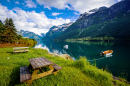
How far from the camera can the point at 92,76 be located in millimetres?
5676

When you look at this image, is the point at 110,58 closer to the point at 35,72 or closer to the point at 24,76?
the point at 35,72

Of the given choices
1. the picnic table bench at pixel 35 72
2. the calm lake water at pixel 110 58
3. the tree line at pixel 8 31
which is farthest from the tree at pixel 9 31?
the picnic table bench at pixel 35 72

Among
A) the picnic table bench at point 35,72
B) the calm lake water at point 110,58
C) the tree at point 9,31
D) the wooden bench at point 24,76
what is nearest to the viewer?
the wooden bench at point 24,76

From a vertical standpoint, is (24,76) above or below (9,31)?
below

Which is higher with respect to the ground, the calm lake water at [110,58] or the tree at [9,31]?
the tree at [9,31]

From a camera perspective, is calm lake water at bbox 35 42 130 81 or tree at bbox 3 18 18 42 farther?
tree at bbox 3 18 18 42

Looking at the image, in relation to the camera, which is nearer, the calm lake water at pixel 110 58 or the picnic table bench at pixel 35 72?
the picnic table bench at pixel 35 72

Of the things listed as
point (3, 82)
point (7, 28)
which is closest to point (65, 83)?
point (3, 82)

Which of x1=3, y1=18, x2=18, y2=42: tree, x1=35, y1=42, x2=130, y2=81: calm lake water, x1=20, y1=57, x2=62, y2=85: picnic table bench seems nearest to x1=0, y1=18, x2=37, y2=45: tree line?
x1=3, y1=18, x2=18, y2=42: tree

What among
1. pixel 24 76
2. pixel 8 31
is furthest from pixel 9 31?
pixel 24 76

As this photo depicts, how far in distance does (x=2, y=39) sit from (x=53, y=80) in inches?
1741

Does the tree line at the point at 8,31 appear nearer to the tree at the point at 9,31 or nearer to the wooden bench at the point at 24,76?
the tree at the point at 9,31

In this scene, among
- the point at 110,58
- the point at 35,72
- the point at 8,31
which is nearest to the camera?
the point at 35,72

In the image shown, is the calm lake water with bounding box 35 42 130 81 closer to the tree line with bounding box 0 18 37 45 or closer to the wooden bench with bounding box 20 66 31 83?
the wooden bench with bounding box 20 66 31 83
